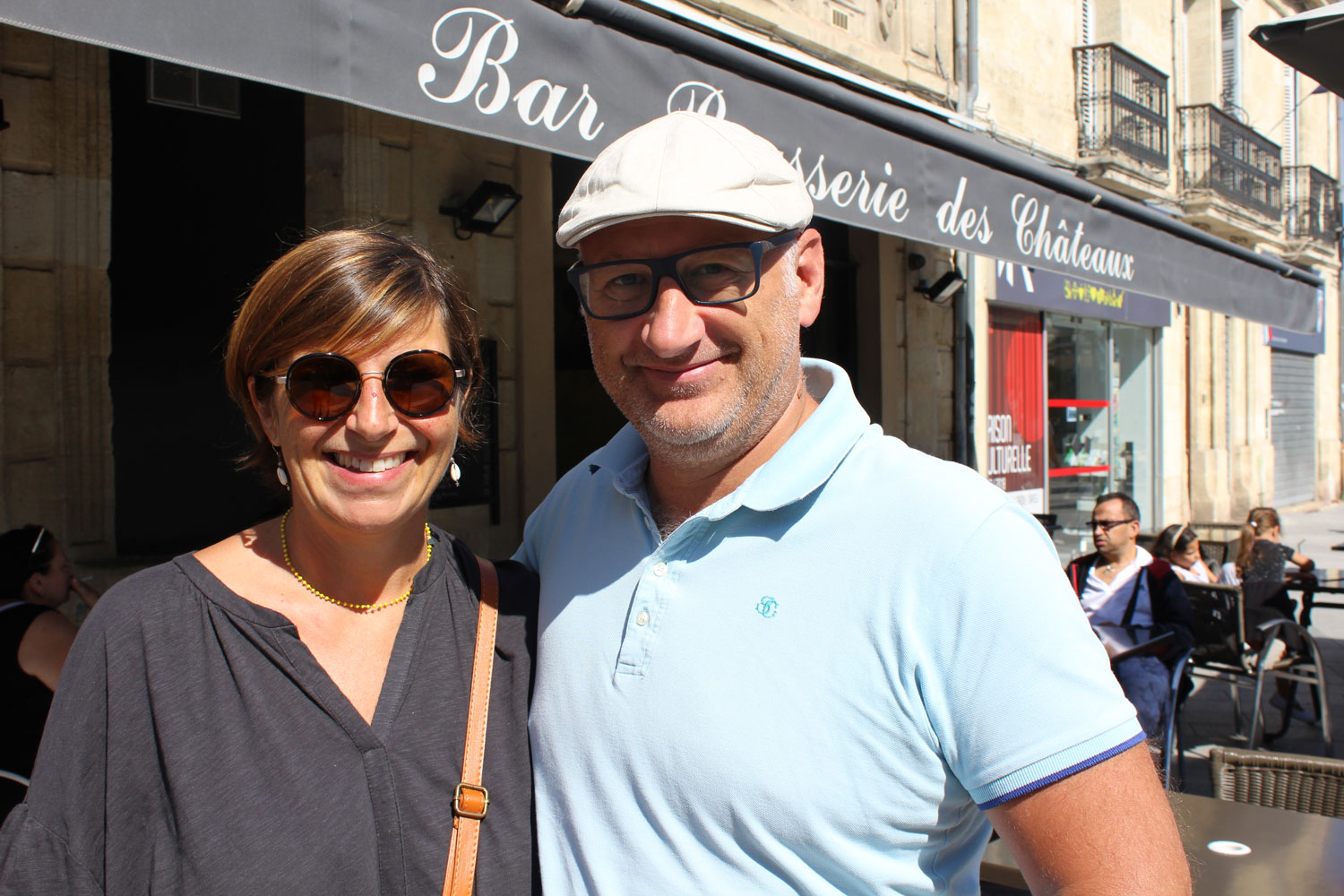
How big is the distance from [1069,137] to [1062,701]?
11286mm

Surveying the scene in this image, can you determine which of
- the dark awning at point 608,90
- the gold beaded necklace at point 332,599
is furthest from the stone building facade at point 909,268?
the gold beaded necklace at point 332,599

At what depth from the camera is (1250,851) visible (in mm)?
2443

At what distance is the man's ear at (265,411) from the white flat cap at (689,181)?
55 cm

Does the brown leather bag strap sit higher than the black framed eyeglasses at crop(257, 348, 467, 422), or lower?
lower

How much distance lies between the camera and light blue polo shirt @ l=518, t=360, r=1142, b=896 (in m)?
1.16

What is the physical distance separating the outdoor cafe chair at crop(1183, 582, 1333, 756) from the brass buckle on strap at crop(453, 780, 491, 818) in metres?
5.02

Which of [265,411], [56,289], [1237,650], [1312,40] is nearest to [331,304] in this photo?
[265,411]

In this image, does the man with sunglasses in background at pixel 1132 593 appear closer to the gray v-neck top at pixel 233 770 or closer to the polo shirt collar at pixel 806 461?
the polo shirt collar at pixel 806 461

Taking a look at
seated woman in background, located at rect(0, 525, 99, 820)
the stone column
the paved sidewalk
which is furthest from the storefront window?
seated woman in background, located at rect(0, 525, 99, 820)

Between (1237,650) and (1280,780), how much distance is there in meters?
2.74

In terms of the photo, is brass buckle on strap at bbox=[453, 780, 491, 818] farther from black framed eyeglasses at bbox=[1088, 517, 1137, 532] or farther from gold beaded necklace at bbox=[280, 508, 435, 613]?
black framed eyeglasses at bbox=[1088, 517, 1137, 532]

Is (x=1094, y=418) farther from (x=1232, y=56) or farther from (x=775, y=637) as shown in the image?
(x=775, y=637)

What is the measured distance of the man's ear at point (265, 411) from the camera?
1.57m

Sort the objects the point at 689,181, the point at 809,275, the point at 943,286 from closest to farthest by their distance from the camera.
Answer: the point at 689,181 → the point at 809,275 → the point at 943,286
